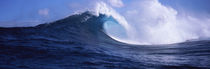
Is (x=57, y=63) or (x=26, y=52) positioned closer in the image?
(x=57, y=63)

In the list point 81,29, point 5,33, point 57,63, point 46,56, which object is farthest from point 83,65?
point 81,29

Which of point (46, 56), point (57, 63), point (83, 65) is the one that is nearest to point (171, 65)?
point (83, 65)

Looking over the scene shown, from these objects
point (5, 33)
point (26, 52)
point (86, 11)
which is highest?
point (86, 11)

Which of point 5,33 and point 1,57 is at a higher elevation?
point 5,33

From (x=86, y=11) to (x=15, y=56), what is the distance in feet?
38.5

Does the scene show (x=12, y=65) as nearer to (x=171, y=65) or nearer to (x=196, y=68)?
(x=171, y=65)

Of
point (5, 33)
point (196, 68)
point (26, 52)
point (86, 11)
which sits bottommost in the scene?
point (196, 68)

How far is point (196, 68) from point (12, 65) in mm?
4930

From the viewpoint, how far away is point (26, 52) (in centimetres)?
596

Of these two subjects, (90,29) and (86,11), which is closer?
(90,29)

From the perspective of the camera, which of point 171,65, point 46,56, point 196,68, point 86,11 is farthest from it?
point 86,11

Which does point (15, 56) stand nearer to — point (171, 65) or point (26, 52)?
point (26, 52)

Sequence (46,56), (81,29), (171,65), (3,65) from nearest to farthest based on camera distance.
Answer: (3,65), (171,65), (46,56), (81,29)

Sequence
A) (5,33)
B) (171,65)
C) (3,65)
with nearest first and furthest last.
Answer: (3,65) → (171,65) → (5,33)
